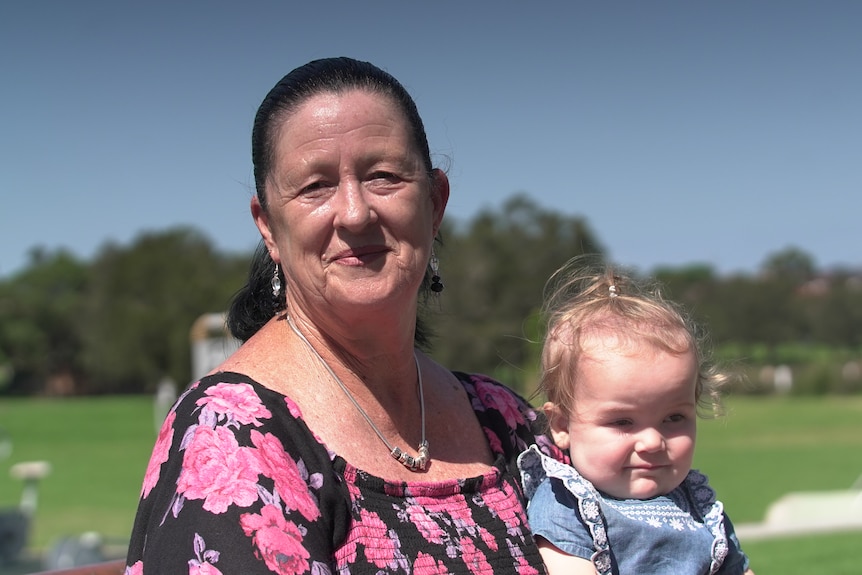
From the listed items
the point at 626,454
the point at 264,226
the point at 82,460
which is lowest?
the point at 82,460

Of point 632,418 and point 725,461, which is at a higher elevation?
point 632,418

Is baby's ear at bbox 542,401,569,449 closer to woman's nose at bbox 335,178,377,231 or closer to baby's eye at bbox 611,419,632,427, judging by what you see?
baby's eye at bbox 611,419,632,427

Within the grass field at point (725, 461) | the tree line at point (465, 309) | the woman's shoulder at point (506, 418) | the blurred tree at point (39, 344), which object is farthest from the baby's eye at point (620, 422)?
the blurred tree at point (39, 344)

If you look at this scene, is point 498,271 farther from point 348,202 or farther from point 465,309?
point 348,202

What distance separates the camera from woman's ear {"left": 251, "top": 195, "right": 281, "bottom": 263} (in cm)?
255

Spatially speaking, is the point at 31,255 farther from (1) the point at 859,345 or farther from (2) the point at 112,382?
(1) the point at 859,345

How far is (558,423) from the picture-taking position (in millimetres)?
2777

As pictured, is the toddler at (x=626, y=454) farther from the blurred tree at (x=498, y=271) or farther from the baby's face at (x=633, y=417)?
the blurred tree at (x=498, y=271)

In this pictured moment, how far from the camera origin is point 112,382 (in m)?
71.4

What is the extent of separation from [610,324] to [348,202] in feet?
2.67

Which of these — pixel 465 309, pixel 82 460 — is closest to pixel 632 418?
pixel 82 460

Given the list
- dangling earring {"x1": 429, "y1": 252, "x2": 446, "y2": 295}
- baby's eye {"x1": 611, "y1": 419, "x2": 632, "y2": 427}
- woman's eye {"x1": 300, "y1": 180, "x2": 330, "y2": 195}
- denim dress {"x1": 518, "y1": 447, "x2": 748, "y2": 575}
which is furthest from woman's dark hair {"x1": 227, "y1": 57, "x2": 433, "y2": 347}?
denim dress {"x1": 518, "y1": 447, "x2": 748, "y2": 575}

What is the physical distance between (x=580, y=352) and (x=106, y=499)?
20.6 m

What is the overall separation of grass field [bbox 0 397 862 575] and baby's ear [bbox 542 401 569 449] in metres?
0.61
